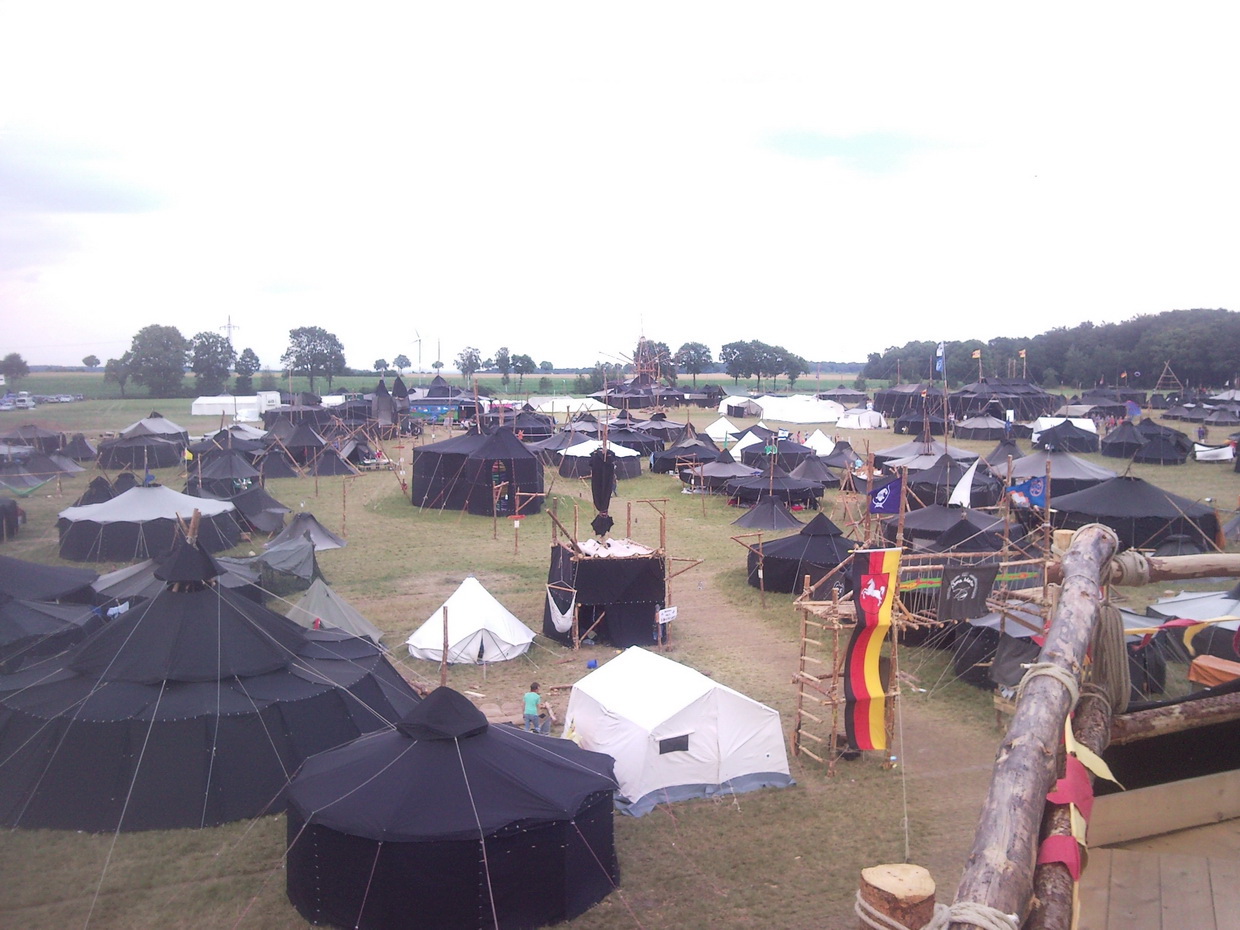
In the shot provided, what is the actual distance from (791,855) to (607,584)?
7.96 m

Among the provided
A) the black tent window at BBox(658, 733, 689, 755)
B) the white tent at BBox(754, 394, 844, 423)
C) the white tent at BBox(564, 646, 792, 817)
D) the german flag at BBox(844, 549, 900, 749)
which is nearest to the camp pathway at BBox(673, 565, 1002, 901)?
the german flag at BBox(844, 549, 900, 749)

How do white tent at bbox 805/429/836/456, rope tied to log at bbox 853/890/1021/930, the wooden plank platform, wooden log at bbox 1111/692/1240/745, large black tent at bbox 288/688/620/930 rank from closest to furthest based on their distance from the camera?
1. rope tied to log at bbox 853/890/1021/930
2. the wooden plank platform
3. wooden log at bbox 1111/692/1240/745
4. large black tent at bbox 288/688/620/930
5. white tent at bbox 805/429/836/456

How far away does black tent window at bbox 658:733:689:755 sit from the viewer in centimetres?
1212

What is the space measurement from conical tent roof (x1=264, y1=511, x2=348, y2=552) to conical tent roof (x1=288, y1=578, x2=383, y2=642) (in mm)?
7866

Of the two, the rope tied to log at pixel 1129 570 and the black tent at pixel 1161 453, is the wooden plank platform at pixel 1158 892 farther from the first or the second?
the black tent at pixel 1161 453

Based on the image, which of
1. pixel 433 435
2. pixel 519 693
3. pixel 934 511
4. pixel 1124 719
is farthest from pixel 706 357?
pixel 1124 719

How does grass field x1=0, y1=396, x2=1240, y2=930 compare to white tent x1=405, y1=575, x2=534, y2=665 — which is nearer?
grass field x1=0, y1=396, x2=1240, y2=930

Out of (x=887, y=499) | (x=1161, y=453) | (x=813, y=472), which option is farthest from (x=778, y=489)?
(x=1161, y=453)

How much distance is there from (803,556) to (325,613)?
11.0 m

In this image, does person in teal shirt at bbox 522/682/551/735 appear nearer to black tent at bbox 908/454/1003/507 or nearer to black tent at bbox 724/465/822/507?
black tent at bbox 908/454/1003/507

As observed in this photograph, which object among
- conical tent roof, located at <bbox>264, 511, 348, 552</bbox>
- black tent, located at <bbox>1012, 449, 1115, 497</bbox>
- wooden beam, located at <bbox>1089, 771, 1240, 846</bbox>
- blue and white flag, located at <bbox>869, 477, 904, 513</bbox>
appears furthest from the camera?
black tent, located at <bbox>1012, 449, 1115, 497</bbox>

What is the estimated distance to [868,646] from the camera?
494 inches

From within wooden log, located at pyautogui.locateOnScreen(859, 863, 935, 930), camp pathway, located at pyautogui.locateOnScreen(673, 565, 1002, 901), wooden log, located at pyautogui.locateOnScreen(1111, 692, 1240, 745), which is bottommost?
camp pathway, located at pyautogui.locateOnScreen(673, 565, 1002, 901)

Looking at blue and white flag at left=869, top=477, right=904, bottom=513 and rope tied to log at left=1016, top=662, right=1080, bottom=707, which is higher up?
rope tied to log at left=1016, top=662, right=1080, bottom=707
